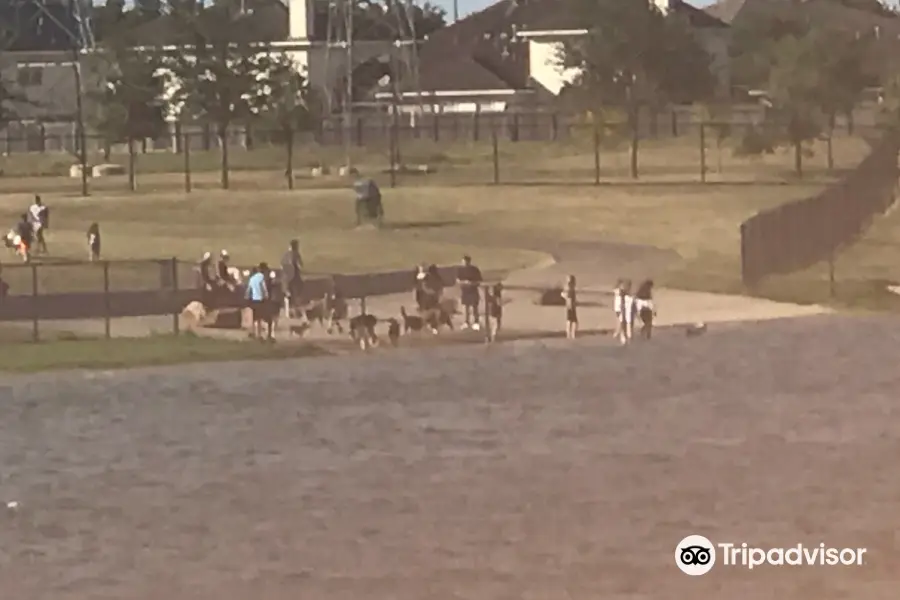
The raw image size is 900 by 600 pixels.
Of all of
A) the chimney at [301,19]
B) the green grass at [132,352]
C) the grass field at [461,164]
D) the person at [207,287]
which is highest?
the chimney at [301,19]

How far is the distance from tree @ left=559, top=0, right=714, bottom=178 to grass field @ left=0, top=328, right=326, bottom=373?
41.0 meters

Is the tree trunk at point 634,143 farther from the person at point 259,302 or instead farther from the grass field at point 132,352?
the grass field at point 132,352

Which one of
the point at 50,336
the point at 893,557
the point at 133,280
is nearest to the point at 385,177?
the point at 133,280

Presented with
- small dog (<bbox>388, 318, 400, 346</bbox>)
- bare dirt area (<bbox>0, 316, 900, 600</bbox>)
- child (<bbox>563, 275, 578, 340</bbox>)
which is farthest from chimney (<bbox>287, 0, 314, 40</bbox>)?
bare dirt area (<bbox>0, 316, 900, 600</bbox>)

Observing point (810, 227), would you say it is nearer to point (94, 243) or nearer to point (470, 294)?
point (470, 294)

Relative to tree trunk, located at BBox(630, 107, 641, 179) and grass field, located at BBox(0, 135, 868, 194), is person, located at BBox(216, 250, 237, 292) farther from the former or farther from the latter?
tree trunk, located at BBox(630, 107, 641, 179)

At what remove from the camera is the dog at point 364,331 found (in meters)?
28.2

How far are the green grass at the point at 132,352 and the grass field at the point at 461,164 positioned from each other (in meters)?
32.8

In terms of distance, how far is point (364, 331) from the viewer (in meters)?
28.3

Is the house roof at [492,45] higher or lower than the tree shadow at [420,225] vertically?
higher

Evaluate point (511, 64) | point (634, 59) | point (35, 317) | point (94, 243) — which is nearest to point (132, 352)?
point (35, 317)

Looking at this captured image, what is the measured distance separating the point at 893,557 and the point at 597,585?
5.79 ft

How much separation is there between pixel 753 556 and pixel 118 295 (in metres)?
23.0

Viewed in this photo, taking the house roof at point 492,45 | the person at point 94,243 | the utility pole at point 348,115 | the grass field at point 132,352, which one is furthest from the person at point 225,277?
the house roof at point 492,45
